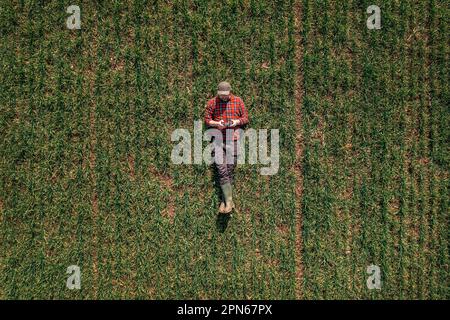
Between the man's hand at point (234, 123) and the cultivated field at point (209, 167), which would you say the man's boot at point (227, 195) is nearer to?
the cultivated field at point (209, 167)

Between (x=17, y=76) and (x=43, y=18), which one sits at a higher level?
(x=43, y=18)

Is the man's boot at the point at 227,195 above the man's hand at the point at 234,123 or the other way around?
the other way around

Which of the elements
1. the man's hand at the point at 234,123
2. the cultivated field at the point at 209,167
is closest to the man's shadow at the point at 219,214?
the cultivated field at the point at 209,167

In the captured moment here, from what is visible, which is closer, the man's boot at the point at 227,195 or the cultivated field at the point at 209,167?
the man's boot at the point at 227,195

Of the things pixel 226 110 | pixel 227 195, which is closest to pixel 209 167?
pixel 227 195

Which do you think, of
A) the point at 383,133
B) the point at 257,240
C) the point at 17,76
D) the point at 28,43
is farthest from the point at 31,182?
the point at 383,133

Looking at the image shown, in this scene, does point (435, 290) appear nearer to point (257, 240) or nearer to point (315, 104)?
point (257, 240)
